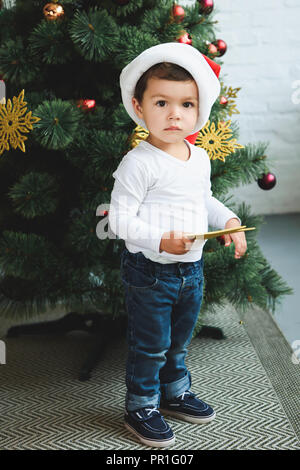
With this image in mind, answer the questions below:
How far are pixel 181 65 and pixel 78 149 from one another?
0.39 meters

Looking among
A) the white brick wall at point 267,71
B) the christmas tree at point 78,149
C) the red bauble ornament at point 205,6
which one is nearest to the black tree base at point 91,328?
the christmas tree at point 78,149

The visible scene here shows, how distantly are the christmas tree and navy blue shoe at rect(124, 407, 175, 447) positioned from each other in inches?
11.9

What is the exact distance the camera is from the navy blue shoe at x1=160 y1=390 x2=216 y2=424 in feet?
3.76

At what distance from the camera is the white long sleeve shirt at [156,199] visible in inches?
37.7

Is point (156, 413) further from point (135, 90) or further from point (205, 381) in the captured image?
point (135, 90)

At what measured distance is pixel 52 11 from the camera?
1193 millimetres

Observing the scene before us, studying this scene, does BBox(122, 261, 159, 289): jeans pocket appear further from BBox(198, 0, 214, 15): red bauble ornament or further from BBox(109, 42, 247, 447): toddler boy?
BBox(198, 0, 214, 15): red bauble ornament

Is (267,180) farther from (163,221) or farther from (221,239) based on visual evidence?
(163,221)

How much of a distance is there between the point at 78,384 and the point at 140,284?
43 centimetres

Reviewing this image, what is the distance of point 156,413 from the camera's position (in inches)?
43.4

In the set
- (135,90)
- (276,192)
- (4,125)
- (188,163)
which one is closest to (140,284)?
Result: (188,163)

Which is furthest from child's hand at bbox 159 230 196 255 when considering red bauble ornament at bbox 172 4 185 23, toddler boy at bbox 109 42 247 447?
red bauble ornament at bbox 172 4 185 23

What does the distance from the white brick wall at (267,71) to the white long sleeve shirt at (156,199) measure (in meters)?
1.64

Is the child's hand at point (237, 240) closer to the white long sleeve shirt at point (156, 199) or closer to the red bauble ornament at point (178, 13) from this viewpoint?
the white long sleeve shirt at point (156, 199)
